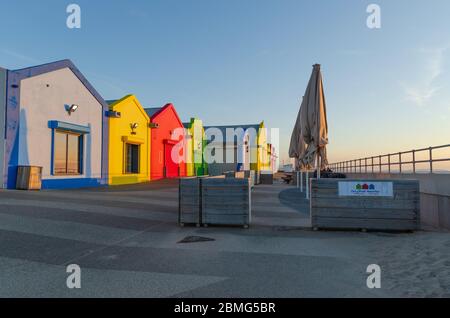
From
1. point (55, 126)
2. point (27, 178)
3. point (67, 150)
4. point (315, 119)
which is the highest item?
point (55, 126)

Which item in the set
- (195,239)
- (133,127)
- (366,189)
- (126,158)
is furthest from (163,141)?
(366,189)

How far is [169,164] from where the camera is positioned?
28.1 metres

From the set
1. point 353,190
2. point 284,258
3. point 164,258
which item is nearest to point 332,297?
point 284,258

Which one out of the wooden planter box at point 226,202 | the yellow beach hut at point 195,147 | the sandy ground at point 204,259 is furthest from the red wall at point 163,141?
the wooden planter box at point 226,202

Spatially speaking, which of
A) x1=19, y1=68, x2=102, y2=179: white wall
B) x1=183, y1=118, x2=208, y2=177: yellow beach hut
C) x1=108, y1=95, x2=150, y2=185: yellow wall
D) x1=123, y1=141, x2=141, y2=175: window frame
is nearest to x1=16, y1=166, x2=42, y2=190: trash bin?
x1=19, y1=68, x2=102, y2=179: white wall

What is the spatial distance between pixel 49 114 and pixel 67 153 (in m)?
2.39

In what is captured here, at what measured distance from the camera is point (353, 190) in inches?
281

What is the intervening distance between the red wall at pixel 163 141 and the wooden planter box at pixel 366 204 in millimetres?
19479

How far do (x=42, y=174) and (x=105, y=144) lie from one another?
4969 mm

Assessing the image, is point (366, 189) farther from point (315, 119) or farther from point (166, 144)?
point (166, 144)

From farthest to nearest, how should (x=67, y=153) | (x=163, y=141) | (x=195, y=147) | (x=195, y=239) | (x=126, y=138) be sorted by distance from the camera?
(x=195, y=147), (x=163, y=141), (x=126, y=138), (x=67, y=153), (x=195, y=239)

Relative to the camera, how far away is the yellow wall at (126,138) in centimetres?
2008

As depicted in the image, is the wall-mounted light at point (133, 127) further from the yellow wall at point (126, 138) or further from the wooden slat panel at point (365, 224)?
the wooden slat panel at point (365, 224)
